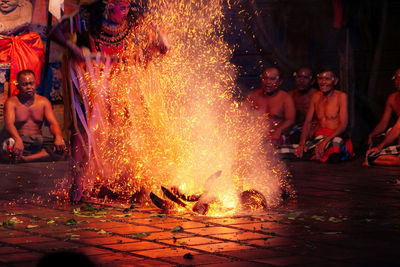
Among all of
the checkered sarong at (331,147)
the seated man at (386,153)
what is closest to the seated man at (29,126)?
the checkered sarong at (331,147)

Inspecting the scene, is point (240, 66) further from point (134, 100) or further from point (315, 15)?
point (134, 100)

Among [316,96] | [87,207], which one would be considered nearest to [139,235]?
[87,207]

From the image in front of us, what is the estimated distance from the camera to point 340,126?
11.7 metres

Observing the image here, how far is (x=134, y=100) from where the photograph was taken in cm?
764

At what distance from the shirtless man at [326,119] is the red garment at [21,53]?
403 cm

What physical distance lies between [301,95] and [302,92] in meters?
0.05

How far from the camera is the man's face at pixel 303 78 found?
1234 cm

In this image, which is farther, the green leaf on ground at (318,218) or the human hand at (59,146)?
the human hand at (59,146)

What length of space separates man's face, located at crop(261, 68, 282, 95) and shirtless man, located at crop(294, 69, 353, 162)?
1.99 feet

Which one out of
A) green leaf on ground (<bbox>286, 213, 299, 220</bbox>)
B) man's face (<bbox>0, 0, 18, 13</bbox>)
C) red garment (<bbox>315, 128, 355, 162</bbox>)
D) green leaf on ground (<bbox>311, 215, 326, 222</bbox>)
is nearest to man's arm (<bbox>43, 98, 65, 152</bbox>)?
man's face (<bbox>0, 0, 18, 13</bbox>)

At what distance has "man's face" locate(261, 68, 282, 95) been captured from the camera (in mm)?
12008

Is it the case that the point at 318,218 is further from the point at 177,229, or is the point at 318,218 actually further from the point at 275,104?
the point at 275,104

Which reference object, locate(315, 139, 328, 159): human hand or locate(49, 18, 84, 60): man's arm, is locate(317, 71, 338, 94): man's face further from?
locate(49, 18, 84, 60): man's arm

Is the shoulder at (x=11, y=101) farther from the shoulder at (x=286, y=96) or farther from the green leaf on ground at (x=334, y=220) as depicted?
the green leaf on ground at (x=334, y=220)
